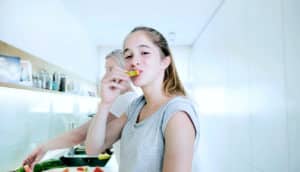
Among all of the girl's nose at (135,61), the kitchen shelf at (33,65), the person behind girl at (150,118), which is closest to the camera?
the person behind girl at (150,118)

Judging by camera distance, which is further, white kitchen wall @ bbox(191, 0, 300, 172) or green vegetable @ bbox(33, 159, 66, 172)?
green vegetable @ bbox(33, 159, 66, 172)

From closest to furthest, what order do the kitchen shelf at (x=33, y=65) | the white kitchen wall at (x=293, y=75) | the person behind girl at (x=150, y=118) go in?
the person behind girl at (x=150, y=118) < the white kitchen wall at (x=293, y=75) < the kitchen shelf at (x=33, y=65)

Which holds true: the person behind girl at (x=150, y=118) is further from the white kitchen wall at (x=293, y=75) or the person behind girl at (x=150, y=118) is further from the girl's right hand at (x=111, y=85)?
the white kitchen wall at (x=293, y=75)

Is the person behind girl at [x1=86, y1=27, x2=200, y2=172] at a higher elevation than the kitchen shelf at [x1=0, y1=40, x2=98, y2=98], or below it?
below

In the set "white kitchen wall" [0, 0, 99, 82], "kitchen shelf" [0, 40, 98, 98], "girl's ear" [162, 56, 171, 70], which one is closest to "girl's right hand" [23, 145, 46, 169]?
"girl's ear" [162, 56, 171, 70]

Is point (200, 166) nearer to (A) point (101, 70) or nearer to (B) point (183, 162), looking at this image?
(A) point (101, 70)

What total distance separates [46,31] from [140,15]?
133cm

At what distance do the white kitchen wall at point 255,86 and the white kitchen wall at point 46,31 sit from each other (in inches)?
68.0

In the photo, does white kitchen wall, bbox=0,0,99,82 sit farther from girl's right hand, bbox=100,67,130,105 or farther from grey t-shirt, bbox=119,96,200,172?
grey t-shirt, bbox=119,96,200,172

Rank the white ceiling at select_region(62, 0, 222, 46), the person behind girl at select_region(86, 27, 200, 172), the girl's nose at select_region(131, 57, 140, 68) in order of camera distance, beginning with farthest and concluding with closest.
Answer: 1. the white ceiling at select_region(62, 0, 222, 46)
2. the girl's nose at select_region(131, 57, 140, 68)
3. the person behind girl at select_region(86, 27, 200, 172)

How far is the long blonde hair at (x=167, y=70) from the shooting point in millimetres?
831

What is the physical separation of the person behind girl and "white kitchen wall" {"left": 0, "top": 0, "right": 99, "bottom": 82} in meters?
1.13

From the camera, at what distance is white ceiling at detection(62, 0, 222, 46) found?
278cm

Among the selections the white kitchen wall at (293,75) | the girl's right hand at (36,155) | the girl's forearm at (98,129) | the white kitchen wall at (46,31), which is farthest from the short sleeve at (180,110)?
the white kitchen wall at (46,31)
